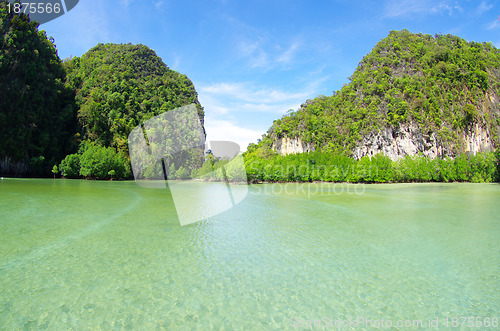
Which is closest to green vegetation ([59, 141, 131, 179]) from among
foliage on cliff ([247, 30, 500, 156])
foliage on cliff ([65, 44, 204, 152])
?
foliage on cliff ([65, 44, 204, 152])

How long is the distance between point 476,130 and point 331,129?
1106 inches

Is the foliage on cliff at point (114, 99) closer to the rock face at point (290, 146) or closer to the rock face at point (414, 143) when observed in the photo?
the rock face at point (290, 146)

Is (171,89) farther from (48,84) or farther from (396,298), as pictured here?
(396,298)

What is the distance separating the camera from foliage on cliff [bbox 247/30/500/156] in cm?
5409

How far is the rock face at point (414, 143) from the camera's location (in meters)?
52.4

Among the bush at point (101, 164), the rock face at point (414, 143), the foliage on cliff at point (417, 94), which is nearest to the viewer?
the bush at point (101, 164)

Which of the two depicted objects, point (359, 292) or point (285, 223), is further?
point (285, 223)

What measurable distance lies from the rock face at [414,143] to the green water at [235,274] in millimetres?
48283

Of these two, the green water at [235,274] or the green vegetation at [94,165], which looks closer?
the green water at [235,274]

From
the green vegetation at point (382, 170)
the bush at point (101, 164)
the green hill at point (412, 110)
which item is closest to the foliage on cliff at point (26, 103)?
the bush at point (101, 164)

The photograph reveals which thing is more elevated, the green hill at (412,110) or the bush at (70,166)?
the green hill at (412,110)

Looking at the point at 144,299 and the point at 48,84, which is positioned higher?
the point at 48,84

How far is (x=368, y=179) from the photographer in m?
44.0

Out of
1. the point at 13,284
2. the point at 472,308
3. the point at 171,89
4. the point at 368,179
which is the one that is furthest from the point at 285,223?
the point at 171,89
